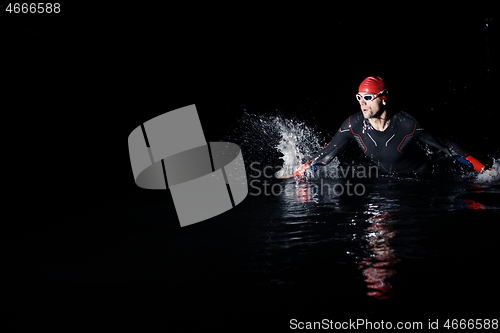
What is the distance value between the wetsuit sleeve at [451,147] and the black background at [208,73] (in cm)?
298

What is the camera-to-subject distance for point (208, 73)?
1167cm

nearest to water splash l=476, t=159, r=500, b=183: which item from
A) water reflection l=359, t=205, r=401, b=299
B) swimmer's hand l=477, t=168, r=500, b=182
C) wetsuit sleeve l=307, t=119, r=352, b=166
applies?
swimmer's hand l=477, t=168, r=500, b=182

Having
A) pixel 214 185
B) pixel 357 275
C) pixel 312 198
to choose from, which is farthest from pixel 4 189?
pixel 357 275

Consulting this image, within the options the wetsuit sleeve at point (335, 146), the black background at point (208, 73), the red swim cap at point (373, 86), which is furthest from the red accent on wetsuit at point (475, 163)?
the black background at point (208, 73)

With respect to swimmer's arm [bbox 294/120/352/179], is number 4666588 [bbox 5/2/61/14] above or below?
above

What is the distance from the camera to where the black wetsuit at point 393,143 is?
6062 millimetres

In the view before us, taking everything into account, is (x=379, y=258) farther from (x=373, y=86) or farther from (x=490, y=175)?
(x=490, y=175)

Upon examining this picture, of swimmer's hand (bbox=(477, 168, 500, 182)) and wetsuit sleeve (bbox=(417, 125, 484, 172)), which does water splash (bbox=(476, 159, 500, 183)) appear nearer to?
swimmer's hand (bbox=(477, 168, 500, 182))

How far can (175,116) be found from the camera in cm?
548

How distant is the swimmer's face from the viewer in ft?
19.7

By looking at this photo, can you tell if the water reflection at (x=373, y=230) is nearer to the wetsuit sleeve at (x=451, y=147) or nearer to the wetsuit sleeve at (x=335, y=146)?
the wetsuit sleeve at (x=335, y=146)

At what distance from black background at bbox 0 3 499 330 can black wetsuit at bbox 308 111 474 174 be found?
2.62 meters

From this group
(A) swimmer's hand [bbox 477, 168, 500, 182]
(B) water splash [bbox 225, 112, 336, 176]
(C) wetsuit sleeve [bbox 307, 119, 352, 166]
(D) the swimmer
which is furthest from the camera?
(B) water splash [bbox 225, 112, 336, 176]

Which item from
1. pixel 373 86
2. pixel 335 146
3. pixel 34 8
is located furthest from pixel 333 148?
pixel 34 8
